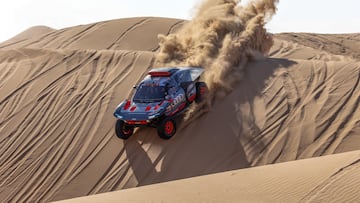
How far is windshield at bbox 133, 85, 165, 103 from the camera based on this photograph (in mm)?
10188

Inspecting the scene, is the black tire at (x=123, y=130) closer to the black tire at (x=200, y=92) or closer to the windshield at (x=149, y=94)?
the windshield at (x=149, y=94)

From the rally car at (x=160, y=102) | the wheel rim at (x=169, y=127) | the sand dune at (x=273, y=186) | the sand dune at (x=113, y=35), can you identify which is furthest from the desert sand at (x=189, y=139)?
the sand dune at (x=113, y=35)

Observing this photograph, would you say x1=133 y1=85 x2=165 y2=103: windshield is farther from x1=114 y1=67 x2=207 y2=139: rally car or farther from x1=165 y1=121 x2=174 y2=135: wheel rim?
x1=165 y1=121 x2=174 y2=135: wheel rim

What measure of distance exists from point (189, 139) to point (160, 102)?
116 centimetres

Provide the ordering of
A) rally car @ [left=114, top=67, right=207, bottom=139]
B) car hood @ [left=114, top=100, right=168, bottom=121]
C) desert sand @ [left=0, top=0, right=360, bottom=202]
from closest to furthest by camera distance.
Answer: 1. desert sand @ [left=0, top=0, right=360, bottom=202]
2. car hood @ [left=114, top=100, right=168, bottom=121]
3. rally car @ [left=114, top=67, right=207, bottom=139]

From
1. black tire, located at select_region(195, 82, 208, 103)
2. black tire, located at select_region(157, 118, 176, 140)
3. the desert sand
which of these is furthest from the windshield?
black tire, located at select_region(195, 82, 208, 103)

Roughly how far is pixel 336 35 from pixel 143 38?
A: 83.3 feet

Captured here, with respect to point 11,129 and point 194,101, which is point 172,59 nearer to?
point 194,101

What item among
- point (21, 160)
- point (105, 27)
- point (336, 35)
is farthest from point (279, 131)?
point (336, 35)

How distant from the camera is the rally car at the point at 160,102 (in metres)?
9.71

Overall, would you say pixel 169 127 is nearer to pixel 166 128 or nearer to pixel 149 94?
pixel 166 128

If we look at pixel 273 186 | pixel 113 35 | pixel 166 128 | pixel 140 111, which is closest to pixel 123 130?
pixel 140 111

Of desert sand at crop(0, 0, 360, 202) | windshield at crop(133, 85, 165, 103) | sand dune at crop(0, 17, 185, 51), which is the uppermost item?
windshield at crop(133, 85, 165, 103)

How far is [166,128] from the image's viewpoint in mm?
9805
